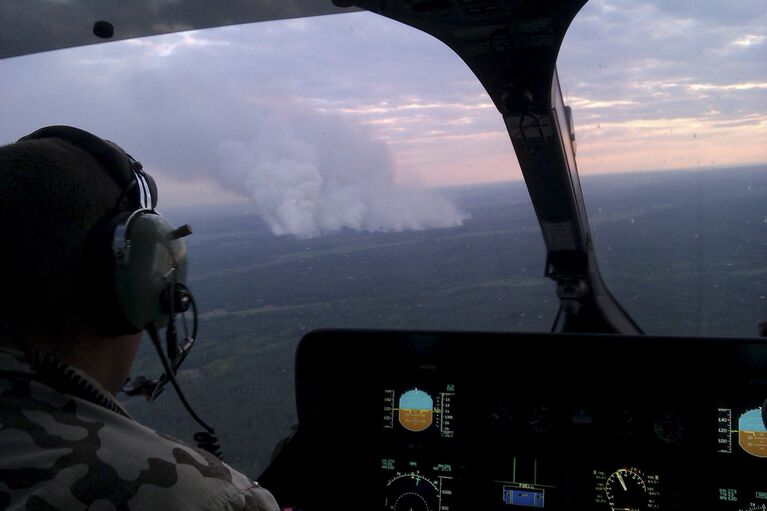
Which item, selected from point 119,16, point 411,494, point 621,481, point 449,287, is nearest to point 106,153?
point 119,16

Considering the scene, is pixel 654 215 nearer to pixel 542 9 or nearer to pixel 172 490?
pixel 542 9

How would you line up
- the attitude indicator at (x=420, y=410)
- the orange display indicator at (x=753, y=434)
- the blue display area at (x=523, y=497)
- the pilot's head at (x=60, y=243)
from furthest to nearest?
the attitude indicator at (x=420, y=410) → the blue display area at (x=523, y=497) → the orange display indicator at (x=753, y=434) → the pilot's head at (x=60, y=243)

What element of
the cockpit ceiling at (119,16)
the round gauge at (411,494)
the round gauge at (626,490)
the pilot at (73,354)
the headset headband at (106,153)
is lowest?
the round gauge at (411,494)

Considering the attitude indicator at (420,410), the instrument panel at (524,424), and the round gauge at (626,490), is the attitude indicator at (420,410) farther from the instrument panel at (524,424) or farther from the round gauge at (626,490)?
the round gauge at (626,490)

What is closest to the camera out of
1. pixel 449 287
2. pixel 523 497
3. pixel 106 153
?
pixel 106 153

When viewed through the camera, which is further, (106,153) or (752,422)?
(752,422)

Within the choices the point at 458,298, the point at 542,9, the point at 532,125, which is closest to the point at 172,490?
the point at 542,9

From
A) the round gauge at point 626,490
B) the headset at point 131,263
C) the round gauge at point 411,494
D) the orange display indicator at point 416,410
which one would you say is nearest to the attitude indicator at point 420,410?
the orange display indicator at point 416,410

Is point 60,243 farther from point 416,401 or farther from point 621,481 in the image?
point 621,481

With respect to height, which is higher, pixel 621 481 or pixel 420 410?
pixel 420 410
